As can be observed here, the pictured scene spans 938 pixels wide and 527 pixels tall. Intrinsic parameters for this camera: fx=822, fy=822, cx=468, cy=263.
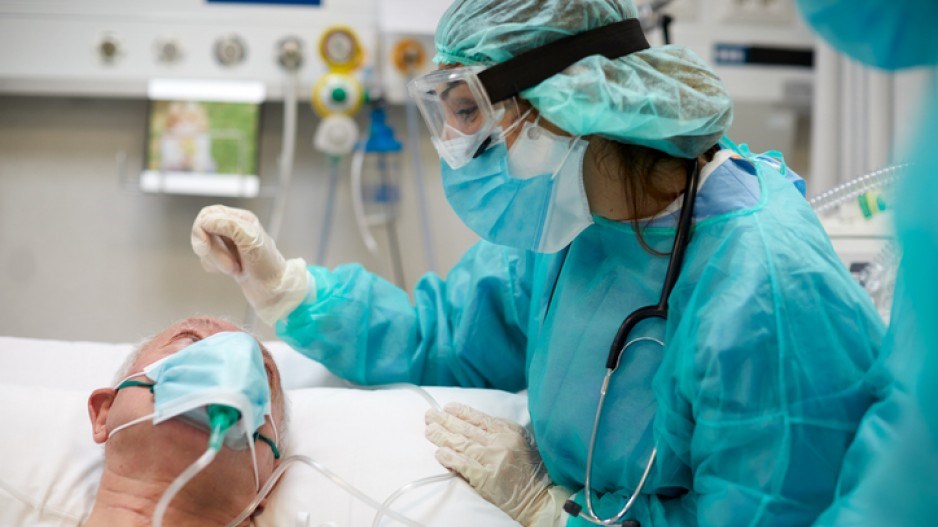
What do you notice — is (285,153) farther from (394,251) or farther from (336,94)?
(394,251)

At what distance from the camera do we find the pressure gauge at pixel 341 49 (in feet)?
8.16

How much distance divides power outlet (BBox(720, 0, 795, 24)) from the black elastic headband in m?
1.77

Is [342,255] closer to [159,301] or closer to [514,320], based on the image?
[159,301]

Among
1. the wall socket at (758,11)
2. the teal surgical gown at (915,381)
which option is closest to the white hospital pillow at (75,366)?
the teal surgical gown at (915,381)

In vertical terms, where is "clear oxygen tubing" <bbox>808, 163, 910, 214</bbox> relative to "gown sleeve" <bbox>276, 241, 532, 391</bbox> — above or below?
above

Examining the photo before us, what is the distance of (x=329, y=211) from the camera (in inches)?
103

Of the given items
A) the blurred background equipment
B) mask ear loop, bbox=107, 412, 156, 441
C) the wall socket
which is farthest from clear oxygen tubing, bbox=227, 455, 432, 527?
the wall socket

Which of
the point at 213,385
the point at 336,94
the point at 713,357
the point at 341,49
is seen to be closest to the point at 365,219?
the point at 336,94

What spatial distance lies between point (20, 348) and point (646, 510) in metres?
1.39

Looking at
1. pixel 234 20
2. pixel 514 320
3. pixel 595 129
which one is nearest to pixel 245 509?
pixel 514 320

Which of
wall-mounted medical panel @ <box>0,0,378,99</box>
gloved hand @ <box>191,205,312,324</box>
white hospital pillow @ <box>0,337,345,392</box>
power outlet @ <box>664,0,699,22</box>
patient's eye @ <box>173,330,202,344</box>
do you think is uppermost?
power outlet @ <box>664,0,699,22</box>

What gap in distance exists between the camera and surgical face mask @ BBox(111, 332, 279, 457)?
1138 millimetres

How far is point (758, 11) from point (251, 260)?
201cm

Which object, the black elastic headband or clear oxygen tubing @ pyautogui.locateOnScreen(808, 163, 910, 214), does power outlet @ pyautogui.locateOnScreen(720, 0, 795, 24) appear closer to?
clear oxygen tubing @ pyautogui.locateOnScreen(808, 163, 910, 214)
